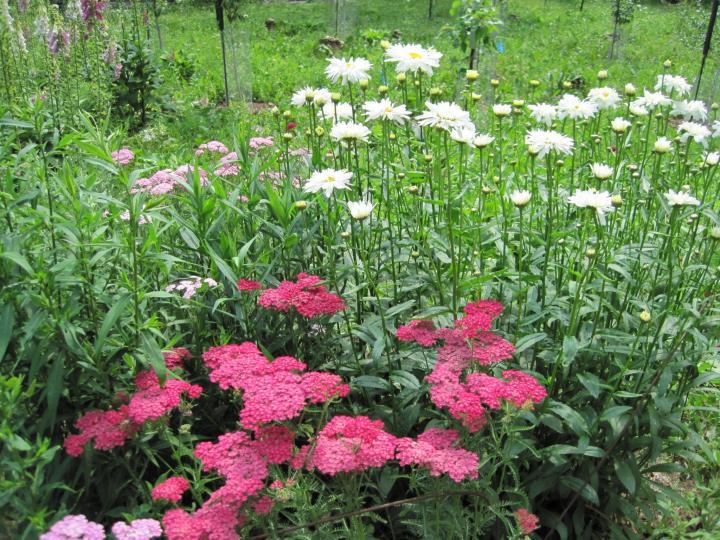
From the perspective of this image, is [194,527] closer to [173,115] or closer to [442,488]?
[442,488]

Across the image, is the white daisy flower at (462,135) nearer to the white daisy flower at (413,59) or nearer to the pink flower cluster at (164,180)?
the white daisy flower at (413,59)

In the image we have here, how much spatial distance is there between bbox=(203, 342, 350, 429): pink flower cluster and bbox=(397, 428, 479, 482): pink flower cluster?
0.79 feet

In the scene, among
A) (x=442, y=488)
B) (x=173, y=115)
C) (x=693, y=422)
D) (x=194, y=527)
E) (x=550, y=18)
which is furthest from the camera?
(x=550, y=18)

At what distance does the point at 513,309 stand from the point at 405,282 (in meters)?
0.43

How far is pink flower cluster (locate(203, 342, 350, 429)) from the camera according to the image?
1.73 meters

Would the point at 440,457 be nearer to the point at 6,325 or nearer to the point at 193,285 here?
the point at 193,285

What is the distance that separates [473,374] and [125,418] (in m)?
0.95

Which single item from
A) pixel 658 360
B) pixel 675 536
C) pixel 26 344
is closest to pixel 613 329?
pixel 658 360

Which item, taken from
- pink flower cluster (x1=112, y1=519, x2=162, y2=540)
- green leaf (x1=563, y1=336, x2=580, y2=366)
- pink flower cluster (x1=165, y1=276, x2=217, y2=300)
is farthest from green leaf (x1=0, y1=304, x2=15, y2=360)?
green leaf (x1=563, y1=336, x2=580, y2=366)

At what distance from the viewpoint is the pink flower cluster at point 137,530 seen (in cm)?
163

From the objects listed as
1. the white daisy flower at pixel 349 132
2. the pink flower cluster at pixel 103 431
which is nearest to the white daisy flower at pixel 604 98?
the white daisy flower at pixel 349 132

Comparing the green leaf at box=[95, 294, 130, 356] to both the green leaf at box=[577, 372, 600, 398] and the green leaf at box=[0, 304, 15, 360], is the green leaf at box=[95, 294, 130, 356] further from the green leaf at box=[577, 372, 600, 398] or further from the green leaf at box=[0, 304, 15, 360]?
the green leaf at box=[577, 372, 600, 398]

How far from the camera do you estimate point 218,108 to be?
785 cm

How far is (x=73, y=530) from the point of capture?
1582 millimetres
